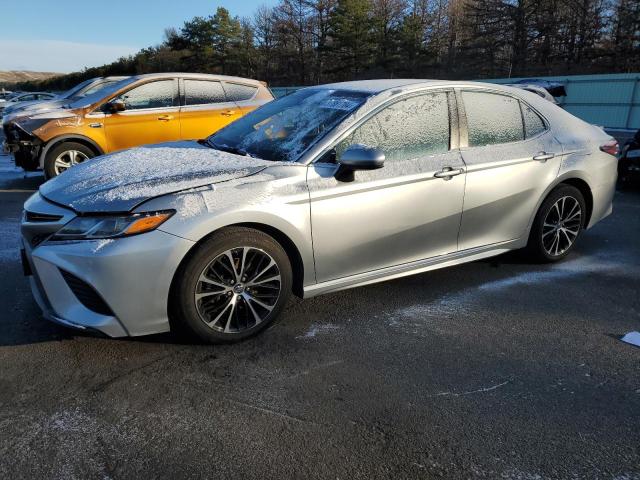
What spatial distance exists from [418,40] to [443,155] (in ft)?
152

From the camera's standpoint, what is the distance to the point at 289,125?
12.5 ft

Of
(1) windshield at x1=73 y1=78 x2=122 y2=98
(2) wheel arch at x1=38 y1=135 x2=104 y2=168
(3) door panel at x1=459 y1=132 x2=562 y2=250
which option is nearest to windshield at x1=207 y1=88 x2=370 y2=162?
(3) door panel at x1=459 y1=132 x2=562 y2=250

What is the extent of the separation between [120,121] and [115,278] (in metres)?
5.84

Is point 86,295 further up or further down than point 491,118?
further down

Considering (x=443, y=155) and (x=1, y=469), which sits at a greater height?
(x=443, y=155)

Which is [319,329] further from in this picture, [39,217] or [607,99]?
[607,99]

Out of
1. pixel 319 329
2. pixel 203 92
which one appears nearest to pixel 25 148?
pixel 203 92

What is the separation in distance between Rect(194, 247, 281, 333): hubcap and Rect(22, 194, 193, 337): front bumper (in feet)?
0.74

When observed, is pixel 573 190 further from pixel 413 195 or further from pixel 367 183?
pixel 367 183

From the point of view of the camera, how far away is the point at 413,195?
3.61 m

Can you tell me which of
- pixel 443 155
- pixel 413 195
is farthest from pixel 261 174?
pixel 443 155

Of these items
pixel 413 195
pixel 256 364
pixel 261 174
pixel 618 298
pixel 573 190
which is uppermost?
pixel 261 174

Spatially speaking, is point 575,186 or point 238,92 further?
point 238,92

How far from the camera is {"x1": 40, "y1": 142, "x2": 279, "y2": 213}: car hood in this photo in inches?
114
